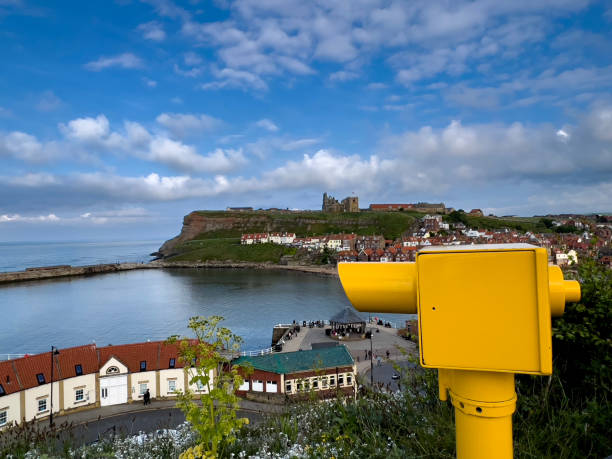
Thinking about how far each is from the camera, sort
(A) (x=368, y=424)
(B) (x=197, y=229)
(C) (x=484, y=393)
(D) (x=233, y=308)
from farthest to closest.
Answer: (B) (x=197, y=229) < (D) (x=233, y=308) < (A) (x=368, y=424) < (C) (x=484, y=393)

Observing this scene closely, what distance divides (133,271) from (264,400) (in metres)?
81.3

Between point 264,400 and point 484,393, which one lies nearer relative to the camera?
point 484,393

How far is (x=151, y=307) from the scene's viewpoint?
4331cm

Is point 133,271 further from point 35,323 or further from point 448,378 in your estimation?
point 448,378

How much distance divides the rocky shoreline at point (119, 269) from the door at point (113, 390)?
166 ft

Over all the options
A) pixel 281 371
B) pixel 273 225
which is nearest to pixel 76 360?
pixel 281 371

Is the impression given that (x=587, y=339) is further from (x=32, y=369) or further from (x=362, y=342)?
(x=362, y=342)

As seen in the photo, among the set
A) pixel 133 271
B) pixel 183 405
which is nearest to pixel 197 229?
pixel 133 271

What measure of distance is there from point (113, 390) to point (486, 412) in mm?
20582

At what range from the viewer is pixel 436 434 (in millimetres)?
2084

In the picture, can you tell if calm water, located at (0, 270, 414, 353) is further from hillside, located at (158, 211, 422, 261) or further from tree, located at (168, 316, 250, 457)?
hillside, located at (158, 211, 422, 261)

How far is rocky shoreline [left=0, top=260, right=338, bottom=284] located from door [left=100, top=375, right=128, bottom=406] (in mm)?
50538

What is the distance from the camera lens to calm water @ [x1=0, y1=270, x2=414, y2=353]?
32.3m

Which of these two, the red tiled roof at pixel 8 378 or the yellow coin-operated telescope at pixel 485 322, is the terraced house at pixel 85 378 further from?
the yellow coin-operated telescope at pixel 485 322
